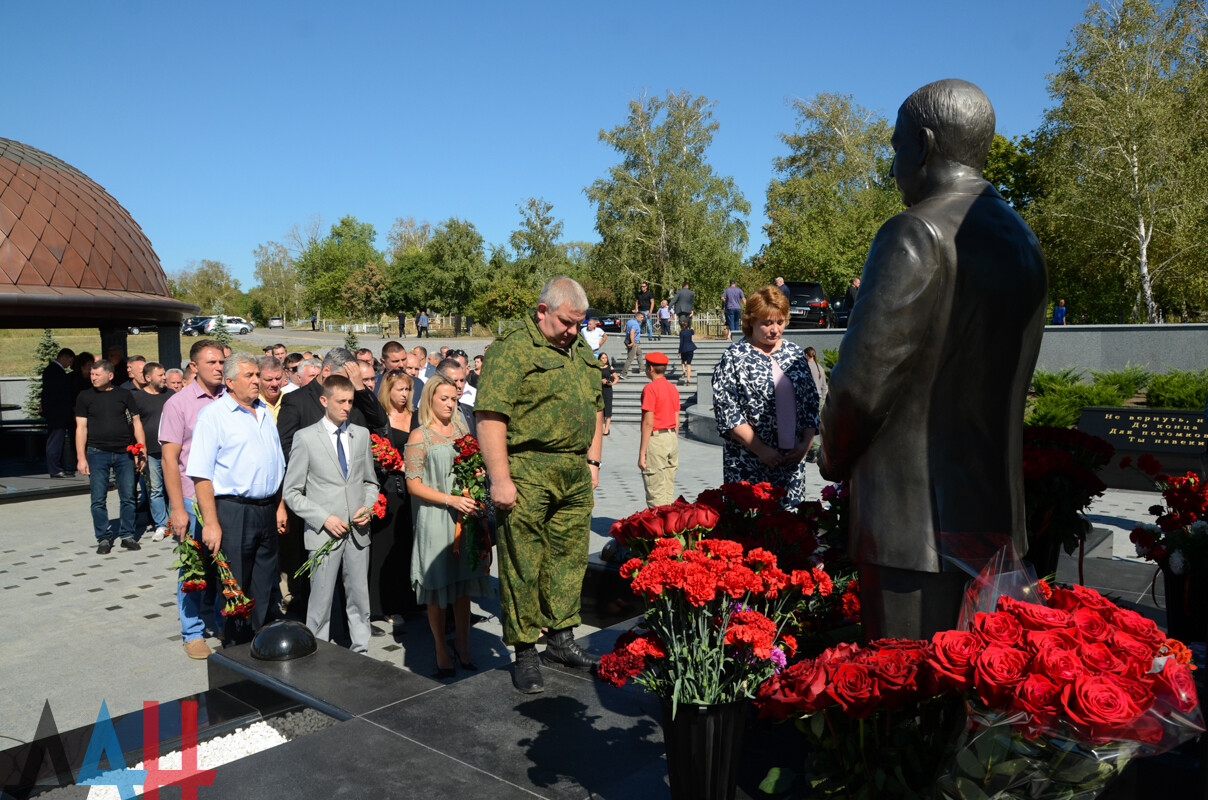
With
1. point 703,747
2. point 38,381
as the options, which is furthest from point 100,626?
point 38,381

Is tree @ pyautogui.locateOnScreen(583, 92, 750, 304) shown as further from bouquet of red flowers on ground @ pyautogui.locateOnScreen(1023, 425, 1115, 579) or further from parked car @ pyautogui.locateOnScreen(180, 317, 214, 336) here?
bouquet of red flowers on ground @ pyautogui.locateOnScreen(1023, 425, 1115, 579)

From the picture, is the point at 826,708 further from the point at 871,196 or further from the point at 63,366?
the point at 871,196

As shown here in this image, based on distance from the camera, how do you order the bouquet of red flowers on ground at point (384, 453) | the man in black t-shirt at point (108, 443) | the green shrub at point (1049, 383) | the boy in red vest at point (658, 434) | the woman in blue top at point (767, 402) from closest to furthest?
the woman in blue top at point (767, 402), the bouquet of red flowers on ground at point (384, 453), the boy in red vest at point (658, 434), the man in black t-shirt at point (108, 443), the green shrub at point (1049, 383)

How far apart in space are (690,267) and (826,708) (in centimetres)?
4366

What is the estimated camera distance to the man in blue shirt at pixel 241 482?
4.94m

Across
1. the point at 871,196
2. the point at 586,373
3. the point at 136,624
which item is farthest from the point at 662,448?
the point at 871,196

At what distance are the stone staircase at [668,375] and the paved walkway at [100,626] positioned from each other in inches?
430

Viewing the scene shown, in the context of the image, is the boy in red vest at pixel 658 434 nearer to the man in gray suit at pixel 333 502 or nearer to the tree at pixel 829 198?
the man in gray suit at pixel 333 502

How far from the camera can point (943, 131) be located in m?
2.29

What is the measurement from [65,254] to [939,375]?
13.9 metres

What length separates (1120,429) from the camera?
1109cm

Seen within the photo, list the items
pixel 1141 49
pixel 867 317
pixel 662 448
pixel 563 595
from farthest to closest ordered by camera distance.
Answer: pixel 1141 49 → pixel 662 448 → pixel 563 595 → pixel 867 317

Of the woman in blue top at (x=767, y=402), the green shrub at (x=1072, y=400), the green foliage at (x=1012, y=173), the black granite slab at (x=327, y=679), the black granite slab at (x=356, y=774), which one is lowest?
the black granite slab at (x=327, y=679)

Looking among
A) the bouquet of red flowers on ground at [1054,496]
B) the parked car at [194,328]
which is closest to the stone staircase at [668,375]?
the bouquet of red flowers on ground at [1054,496]
